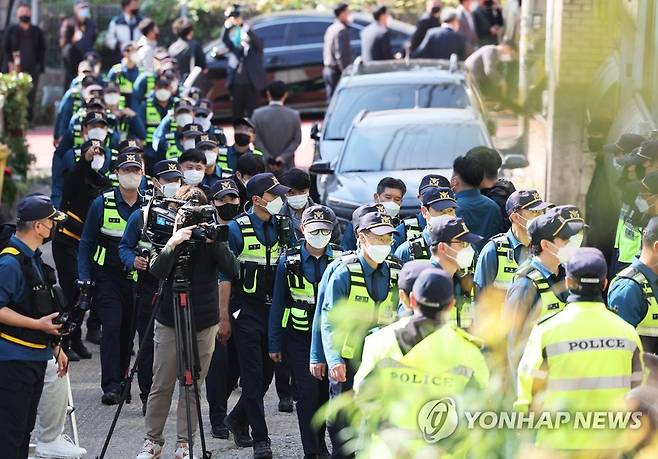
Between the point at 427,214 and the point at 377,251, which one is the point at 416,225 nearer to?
the point at 427,214

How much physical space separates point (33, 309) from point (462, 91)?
915 centimetres

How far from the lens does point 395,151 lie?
1433 centimetres

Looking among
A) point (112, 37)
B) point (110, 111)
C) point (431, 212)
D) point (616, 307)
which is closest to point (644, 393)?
point (616, 307)

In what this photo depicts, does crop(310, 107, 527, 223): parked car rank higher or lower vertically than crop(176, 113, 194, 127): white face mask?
lower

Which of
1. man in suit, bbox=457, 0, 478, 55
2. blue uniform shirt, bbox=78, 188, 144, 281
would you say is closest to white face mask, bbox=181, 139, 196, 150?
blue uniform shirt, bbox=78, 188, 144, 281

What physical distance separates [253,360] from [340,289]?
1713 millimetres

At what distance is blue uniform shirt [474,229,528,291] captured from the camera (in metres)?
8.37

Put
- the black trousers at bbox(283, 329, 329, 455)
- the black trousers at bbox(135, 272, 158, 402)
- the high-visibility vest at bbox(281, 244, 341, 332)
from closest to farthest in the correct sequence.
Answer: the black trousers at bbox(283, 329, 329, 455) < the high-visibility vest at bbox(281, 244, 341, 332) < the black trousers at bbox(135, 272, 158, 402)

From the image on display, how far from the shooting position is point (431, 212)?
30.0ft

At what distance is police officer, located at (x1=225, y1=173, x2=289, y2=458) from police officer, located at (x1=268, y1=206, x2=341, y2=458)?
47 centimetres

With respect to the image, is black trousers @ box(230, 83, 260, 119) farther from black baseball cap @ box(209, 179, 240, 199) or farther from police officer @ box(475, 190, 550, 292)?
police officer @ box(475, 190, 550, 292)

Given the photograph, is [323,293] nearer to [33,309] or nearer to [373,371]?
[33,309]

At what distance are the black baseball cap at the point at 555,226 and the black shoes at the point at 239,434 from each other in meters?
3.24

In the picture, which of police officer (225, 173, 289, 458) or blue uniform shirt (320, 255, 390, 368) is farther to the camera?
police officer (225, 173, 289, 458)
